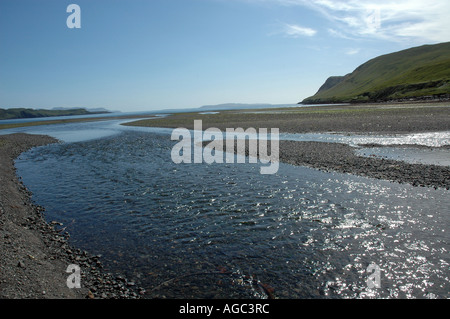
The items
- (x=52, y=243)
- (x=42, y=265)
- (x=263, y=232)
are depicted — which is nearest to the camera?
(x=42, y=265)

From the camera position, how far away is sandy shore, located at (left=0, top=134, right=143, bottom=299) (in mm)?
8047

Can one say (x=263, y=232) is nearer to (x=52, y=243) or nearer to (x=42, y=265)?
(x=42, y=265)

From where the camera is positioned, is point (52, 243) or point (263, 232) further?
point (263, 232)

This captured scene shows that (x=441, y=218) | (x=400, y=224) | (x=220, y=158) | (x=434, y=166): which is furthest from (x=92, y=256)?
(x=434, y=166)

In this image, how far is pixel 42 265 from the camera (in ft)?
31.4

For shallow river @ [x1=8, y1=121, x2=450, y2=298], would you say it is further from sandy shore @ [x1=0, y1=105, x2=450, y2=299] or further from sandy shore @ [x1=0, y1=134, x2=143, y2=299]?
sandy shore @ [x1=0, y1=105, x2=450, y2=299]

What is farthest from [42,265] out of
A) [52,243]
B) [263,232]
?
[263,232]

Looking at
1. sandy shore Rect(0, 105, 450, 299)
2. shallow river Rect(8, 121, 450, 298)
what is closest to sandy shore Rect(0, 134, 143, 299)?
sandy shore Rect(0, 105, 450, 299)

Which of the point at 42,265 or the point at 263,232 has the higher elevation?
the point at 263,232

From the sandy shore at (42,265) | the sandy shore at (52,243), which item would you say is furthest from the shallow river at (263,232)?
the sandy shore at (52,243)

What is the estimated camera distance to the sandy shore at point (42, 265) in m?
8.05

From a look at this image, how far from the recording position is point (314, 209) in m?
14.6

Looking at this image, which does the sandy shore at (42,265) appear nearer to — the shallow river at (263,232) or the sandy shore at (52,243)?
the sandy shore at (52,243)
